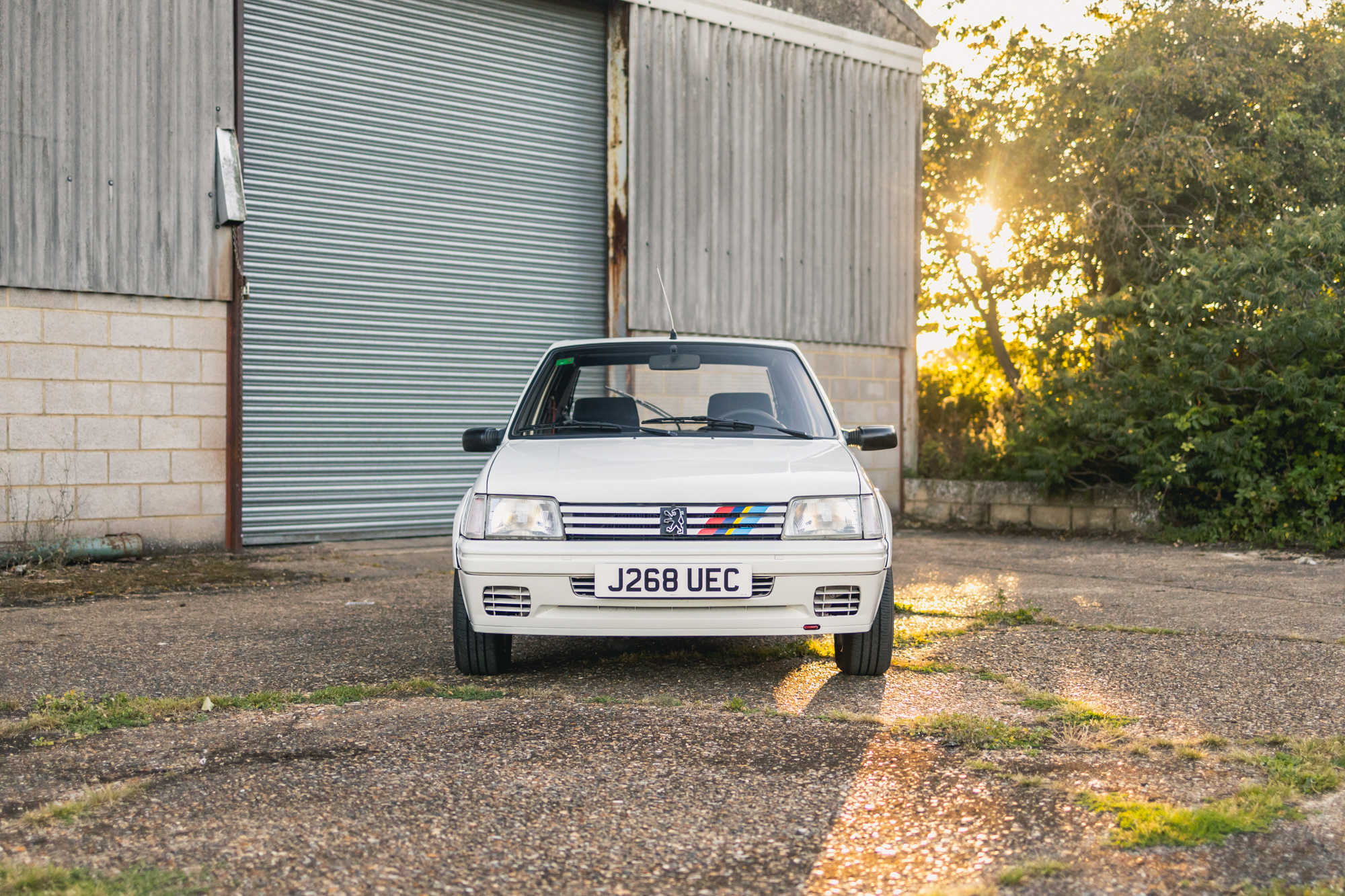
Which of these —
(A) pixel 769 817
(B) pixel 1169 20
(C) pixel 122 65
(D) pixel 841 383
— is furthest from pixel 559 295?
(A) pixel 769 817

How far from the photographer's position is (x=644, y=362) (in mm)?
5613

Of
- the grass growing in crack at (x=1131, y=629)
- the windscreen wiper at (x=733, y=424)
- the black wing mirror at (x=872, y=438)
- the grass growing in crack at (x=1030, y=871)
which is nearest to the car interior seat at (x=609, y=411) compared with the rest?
the windscreen wiper at (x=733, y=424)

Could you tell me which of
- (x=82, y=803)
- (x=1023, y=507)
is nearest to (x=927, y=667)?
(x=82, y=803)

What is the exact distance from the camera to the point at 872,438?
538 centimetres

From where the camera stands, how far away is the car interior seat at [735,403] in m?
5.35

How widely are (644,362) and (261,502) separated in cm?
561

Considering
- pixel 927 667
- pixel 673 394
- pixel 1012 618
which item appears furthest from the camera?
pixel 1012 618

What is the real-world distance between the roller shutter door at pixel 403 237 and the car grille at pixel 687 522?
6.43 m

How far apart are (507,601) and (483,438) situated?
4.31 feet

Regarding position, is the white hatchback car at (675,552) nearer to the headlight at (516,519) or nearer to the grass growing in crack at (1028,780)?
the headlight at (516,519)

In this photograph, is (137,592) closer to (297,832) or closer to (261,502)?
(261,502)

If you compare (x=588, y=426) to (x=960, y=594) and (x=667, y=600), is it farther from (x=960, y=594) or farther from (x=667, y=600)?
(x=960, y=594)

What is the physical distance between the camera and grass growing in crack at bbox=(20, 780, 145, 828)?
9.79 feet

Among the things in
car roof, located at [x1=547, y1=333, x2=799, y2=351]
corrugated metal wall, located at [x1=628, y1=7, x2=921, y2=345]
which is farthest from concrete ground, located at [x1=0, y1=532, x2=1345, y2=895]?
corrugated metal wall, located at [x1=628, y1=7, x2=921, y2=345]
